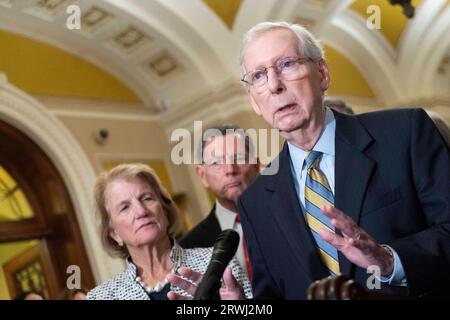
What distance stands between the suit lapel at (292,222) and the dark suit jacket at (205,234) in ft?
3.52

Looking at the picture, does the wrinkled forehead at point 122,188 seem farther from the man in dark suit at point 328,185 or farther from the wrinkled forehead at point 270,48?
the wrinkled forehead at point 270,48

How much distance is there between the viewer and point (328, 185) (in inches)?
57.8

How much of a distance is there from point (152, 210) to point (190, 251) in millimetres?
203

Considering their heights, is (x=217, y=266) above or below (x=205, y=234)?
below

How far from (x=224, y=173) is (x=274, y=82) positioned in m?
1.13

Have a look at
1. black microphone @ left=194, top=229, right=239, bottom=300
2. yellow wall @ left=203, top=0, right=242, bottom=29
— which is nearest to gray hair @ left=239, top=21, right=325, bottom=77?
black microphone @ left=194, top=229, right=239, bottom=300

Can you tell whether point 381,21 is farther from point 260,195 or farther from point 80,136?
point 260,195

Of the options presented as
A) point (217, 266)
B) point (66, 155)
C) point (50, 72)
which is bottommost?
point (217, 266)

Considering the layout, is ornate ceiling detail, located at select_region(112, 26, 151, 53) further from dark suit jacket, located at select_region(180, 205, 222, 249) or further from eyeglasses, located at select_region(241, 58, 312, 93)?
eyeglasses, located at select_region(241, 58, 312, 93)

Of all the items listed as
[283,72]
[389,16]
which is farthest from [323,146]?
[389,16]

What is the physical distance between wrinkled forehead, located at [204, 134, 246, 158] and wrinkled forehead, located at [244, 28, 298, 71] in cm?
109

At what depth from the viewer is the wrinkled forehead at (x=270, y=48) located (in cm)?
151

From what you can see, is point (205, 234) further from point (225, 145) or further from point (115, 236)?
point (115, 236)
